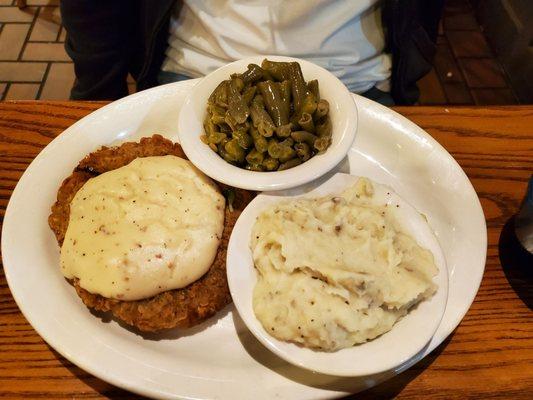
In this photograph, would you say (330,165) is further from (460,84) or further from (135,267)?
(460,84)

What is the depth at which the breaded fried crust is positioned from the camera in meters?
1.55

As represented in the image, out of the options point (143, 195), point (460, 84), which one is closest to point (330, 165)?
point (143, 195)

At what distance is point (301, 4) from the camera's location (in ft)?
7.26

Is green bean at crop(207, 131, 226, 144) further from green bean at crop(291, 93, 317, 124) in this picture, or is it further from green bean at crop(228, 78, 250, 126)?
green bean at crop(291, 93, 317, 124)

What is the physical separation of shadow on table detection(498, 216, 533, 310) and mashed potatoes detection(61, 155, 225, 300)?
1091 millimetres

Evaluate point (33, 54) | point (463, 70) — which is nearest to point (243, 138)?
point (463, 70)

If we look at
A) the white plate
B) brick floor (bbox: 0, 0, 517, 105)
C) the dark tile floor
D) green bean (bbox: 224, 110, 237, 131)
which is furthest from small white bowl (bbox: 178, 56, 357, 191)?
the dark tile floor

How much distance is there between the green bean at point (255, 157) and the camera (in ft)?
5.79

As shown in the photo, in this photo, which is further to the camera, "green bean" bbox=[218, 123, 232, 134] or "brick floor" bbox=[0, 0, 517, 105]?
"brick floor" bbox=[0, 0, 517, 105]

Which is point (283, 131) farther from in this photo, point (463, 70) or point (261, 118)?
point (463, 70)

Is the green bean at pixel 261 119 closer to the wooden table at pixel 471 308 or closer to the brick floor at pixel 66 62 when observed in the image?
the wooden table at pixel 471 308

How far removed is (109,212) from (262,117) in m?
0.64

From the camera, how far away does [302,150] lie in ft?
5.79

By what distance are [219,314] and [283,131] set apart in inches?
27.6
